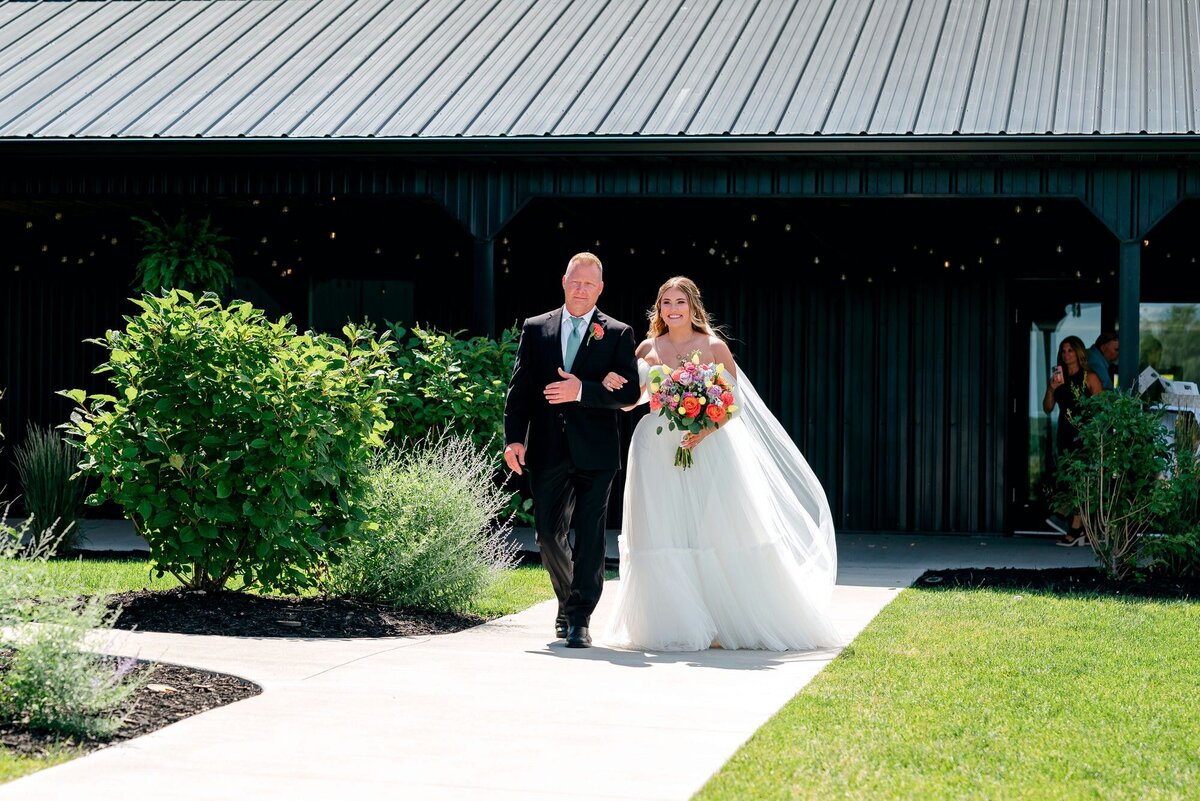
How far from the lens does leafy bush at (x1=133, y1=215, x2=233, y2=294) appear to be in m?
12.9

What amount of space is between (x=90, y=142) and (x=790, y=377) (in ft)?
22.1

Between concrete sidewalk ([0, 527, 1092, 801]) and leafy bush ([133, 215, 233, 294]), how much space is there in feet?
20.1

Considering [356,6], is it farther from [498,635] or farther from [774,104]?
[498,635]

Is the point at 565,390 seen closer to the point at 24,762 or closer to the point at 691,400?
the point at 691,400

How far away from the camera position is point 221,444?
25.6 feet

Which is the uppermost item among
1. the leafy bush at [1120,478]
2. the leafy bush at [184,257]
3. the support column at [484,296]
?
the leafy bush at [184,257]

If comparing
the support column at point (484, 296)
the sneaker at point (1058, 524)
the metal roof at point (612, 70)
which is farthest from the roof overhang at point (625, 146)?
the sneaker at point (1058, 524)

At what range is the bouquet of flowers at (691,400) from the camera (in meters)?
7.43

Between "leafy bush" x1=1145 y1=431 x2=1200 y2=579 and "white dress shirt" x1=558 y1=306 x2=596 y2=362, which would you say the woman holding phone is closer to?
"leafy bush" x1=1145 y1=431 x2=1200 y2=579

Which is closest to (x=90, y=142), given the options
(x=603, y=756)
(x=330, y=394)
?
(x=330, y=394)

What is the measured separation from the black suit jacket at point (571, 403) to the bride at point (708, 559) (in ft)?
0.56

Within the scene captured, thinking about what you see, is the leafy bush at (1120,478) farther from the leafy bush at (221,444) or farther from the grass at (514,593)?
the leafy bush at (221,444)

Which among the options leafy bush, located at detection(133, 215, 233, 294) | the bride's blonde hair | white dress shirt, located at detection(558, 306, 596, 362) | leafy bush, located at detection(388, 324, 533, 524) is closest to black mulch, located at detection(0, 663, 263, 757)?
white dress shirt, located at detection(558, 306, 596, 362)

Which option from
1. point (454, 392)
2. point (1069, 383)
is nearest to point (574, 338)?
point (454, 392)
